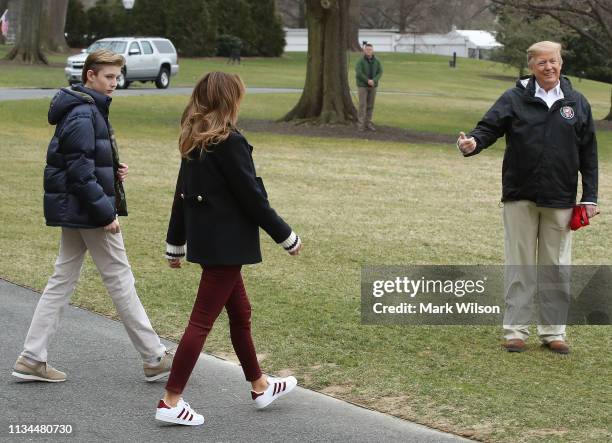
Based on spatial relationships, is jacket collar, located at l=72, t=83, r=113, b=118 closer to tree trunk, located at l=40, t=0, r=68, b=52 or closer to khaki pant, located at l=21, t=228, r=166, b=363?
khaki pant, located at l=21, t=228, r=166, b=363

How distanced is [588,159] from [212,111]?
2761 millimetres

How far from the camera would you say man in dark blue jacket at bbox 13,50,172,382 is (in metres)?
6.08

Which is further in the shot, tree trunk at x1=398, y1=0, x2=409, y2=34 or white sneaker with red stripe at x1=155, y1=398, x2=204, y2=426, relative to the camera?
tree trunk at x1=398, y1=0, x2=409, y2=34

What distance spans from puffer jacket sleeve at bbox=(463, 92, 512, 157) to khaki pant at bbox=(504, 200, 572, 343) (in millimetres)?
439

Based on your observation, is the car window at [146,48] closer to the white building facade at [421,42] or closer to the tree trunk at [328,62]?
the tree trunk at [328,62]

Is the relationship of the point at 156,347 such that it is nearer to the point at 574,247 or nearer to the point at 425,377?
the point at 425,377

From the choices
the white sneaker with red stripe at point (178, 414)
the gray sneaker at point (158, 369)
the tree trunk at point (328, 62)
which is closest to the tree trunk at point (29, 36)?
the tree trunk at point (328, 62)

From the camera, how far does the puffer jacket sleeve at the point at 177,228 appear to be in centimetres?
587

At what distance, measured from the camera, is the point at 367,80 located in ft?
84.1

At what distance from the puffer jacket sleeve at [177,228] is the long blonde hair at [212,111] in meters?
0.31

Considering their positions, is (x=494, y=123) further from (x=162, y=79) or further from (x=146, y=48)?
(x=162, y=79)

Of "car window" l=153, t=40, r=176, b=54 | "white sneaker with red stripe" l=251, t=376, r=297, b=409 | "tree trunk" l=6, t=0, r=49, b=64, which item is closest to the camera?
"white sneaker with red stripe" l=251, t=376, r=297, b=409

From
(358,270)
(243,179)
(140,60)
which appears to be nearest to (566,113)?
(243,179)

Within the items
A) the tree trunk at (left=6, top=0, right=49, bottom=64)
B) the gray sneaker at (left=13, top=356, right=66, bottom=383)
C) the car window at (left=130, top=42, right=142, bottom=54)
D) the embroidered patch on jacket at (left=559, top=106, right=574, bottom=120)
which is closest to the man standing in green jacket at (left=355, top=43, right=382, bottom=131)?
the car window at (left=130, top=42, right=142, bottom=54)
